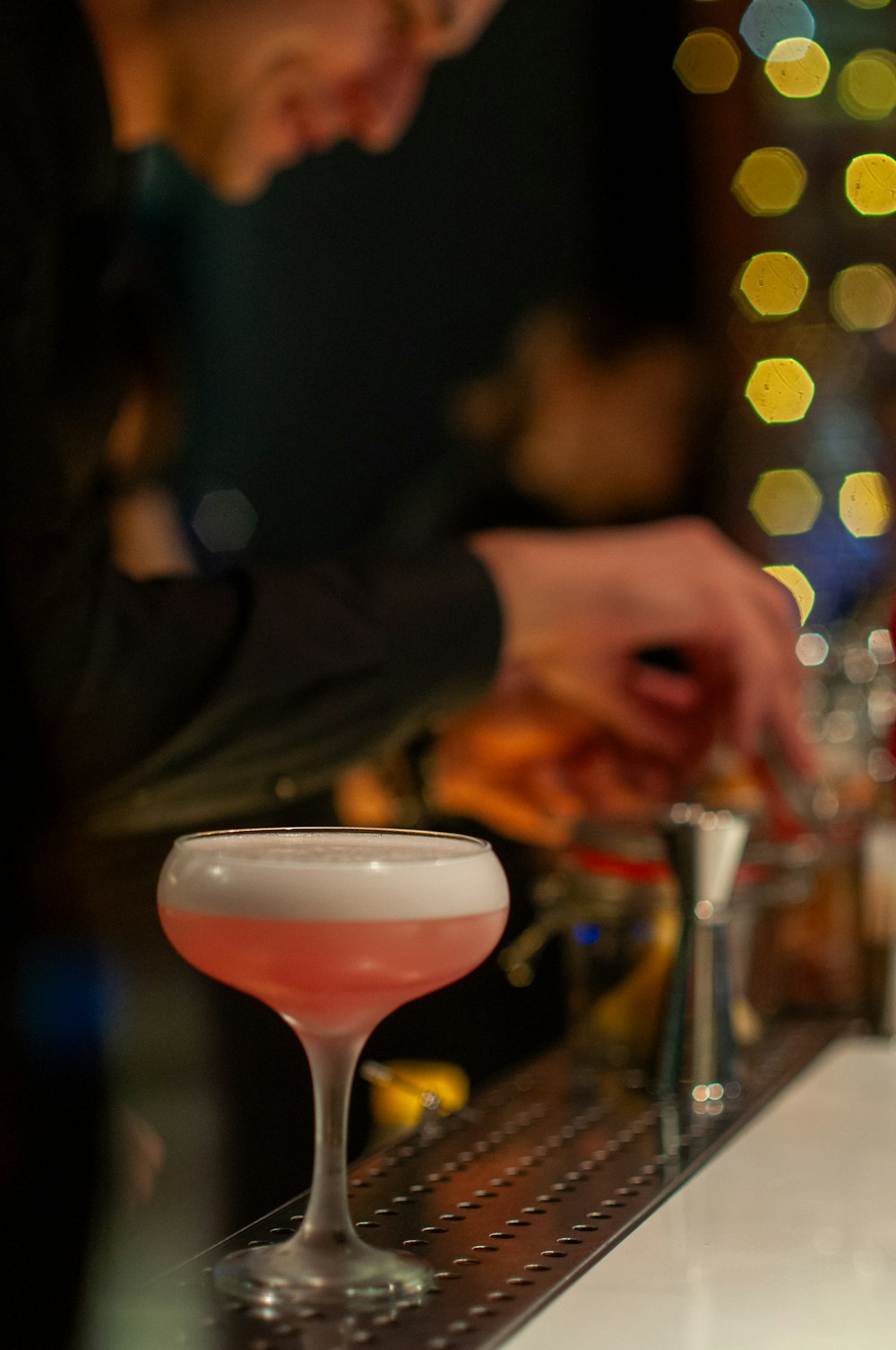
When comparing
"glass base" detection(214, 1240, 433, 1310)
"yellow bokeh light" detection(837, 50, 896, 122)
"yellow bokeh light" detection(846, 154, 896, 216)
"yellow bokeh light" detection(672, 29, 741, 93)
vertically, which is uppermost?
"yellow bokeh light" detection(672, 29, 741, 93)

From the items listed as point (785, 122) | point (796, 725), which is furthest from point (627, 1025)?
point (785, 122)

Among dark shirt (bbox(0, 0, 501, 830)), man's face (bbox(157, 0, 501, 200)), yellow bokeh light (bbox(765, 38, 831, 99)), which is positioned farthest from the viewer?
yellow bokeh light (bbox(765, 38, 831, 99))

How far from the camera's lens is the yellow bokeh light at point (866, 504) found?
3.46 meters

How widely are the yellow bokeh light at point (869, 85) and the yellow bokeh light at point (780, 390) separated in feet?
1.91

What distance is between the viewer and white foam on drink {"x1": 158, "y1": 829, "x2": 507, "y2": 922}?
752 mm

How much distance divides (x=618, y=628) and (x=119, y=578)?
0.53 metres

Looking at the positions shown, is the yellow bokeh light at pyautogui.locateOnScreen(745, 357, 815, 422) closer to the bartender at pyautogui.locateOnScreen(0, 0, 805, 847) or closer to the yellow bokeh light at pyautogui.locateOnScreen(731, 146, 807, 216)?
the yellow bokeh light at pyautogui.locateOnScreen(731, 146, 807, 216)

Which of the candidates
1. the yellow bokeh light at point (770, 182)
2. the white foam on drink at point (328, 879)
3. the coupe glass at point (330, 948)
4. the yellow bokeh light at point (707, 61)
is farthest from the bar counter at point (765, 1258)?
the yellow bokeh light at point (707, 61)

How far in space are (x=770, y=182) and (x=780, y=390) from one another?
52 cm

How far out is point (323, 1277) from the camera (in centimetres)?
78

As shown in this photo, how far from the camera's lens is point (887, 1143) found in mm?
1144

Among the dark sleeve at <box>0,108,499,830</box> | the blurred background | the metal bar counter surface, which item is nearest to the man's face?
the dark sleeve at <box>0,108,499,830</box>

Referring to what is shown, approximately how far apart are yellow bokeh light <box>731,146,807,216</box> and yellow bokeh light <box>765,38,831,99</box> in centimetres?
14

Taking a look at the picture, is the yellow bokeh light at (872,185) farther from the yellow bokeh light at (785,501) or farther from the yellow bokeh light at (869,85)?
the yellow bokeh light at (785,501)
